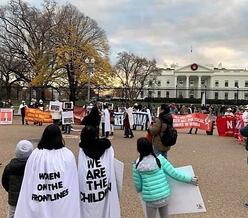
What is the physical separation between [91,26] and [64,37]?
6.22 metres

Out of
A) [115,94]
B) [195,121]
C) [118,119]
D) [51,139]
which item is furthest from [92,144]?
[115,94]

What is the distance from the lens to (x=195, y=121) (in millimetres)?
26266

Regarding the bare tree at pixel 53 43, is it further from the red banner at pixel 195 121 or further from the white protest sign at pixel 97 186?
the white protest sign at pixel 97 186

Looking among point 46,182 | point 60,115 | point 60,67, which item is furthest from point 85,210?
point 60,67

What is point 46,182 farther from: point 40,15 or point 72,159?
point 40,15

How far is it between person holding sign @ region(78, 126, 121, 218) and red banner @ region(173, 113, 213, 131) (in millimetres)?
21106

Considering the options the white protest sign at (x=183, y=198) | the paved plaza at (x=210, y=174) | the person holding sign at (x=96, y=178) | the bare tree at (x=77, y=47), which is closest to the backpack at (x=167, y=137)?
the paved plaza at (x=210, y=174)

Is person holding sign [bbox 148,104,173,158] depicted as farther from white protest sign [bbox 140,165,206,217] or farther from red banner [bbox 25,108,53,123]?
red banner [bbox 25,108,53,123]

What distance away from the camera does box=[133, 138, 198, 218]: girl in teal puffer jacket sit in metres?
5.48

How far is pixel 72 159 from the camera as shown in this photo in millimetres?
4645

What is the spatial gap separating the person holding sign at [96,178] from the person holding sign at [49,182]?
0.21 metres

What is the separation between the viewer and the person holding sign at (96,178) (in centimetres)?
484

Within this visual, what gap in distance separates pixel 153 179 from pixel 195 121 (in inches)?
829

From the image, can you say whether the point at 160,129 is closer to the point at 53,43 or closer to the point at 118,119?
the point at 118,119
